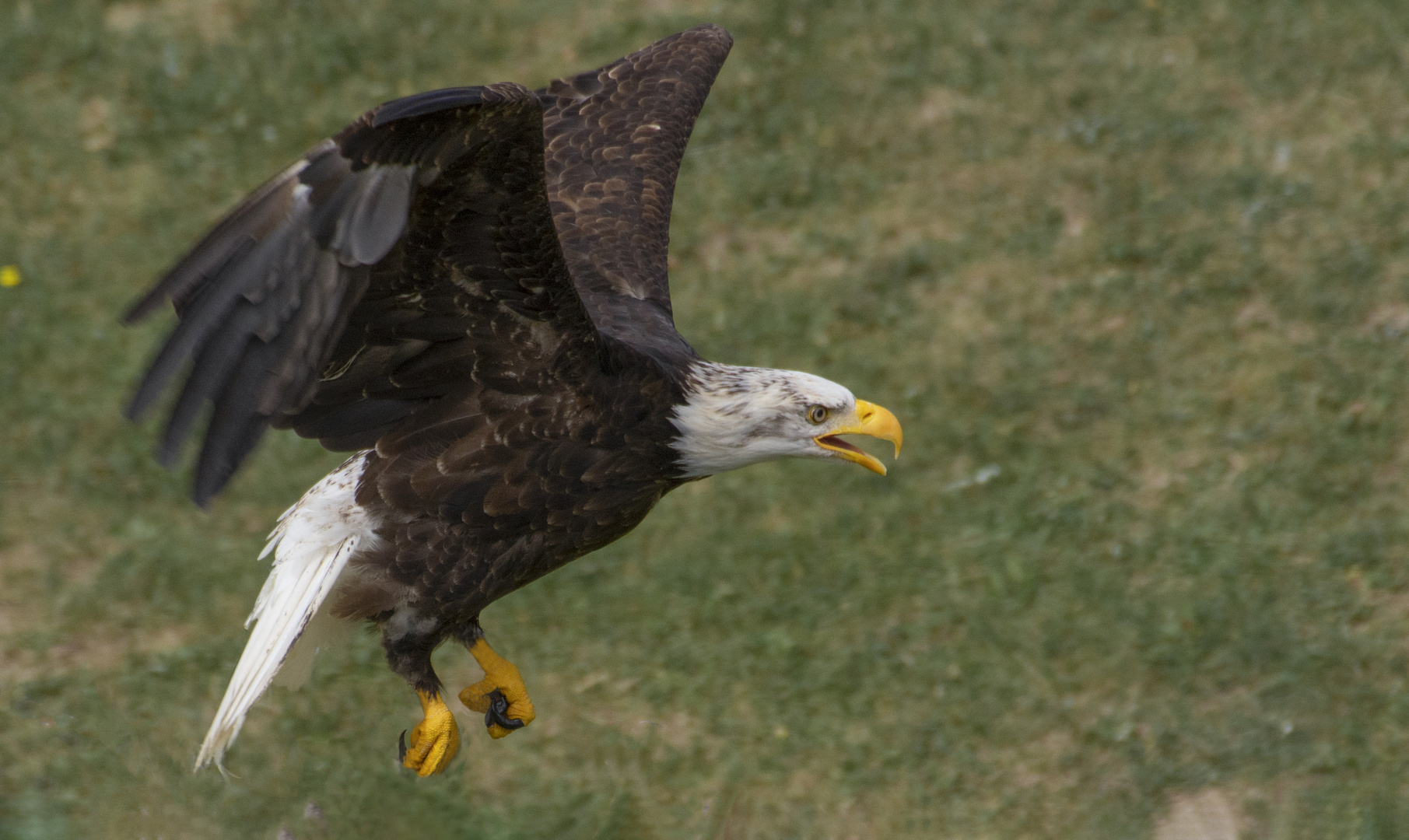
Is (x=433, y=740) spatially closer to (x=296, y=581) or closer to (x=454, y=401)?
(x=296, y=581)

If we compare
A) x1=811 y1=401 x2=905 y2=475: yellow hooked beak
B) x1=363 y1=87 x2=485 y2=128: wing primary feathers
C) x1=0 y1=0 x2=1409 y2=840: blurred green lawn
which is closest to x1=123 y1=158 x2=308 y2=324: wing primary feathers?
x1=363 y1=87 x2=485 y2=128: wing primary feathers

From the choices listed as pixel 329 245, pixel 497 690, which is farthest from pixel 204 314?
pixel 497 690

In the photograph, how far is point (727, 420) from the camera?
14.3ft

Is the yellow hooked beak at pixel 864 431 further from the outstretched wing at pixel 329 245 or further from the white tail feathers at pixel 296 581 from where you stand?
the white tail feathers at pixel 296 581

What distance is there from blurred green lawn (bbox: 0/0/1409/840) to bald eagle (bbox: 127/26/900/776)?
4.16ft

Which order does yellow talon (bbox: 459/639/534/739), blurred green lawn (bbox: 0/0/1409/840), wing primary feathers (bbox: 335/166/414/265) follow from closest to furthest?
wing primary feathers (bbox: 335/166/414/265) < yellow talon (bbox: 459/639/534/739) < blurred green lawn (bbox: 0/0/1409/840)

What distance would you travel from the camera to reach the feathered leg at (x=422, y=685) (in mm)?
4535

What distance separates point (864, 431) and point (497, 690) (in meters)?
1.49

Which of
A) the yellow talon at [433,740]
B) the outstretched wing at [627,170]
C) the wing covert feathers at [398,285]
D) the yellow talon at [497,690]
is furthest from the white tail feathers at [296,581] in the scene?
the outstretched wing at [627,170]

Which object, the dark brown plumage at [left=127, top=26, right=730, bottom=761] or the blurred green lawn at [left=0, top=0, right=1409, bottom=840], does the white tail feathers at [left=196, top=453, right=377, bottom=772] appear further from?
the blurred green lawn at [left=0, top=0, right=1409, bottom=840]

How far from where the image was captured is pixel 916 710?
19.9 ft

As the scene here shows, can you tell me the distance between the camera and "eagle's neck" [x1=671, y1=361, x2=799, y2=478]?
14.4ft

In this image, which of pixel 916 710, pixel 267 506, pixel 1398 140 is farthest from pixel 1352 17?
pixel 267 506

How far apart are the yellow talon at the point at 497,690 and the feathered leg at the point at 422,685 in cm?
18
